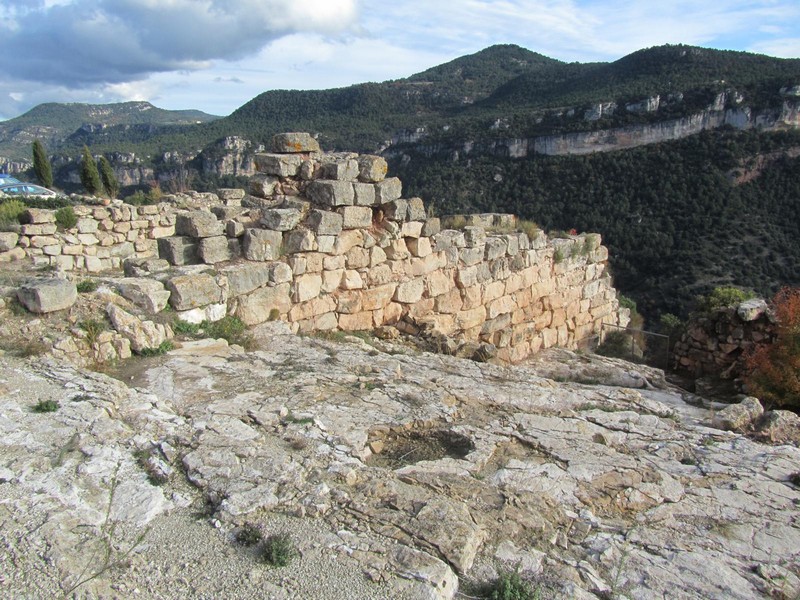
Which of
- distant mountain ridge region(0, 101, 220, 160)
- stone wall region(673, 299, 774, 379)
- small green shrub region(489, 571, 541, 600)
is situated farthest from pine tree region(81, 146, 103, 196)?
distant mountain ridge region(0, 101, 220, 160)

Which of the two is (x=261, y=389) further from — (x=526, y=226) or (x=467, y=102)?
(x=467, y=102)

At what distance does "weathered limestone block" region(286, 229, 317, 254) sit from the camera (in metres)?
7.80

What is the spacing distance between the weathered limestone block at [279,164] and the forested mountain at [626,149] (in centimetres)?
2218

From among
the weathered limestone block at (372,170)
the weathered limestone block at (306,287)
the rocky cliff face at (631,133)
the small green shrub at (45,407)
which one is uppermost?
the rocky cliff face at (631,133)

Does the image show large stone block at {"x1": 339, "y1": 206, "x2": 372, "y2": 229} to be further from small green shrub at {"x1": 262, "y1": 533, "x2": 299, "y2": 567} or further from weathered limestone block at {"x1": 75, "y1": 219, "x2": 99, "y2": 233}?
weathered limestone block at {"x1": 75, "y1": 219, "x2": 99, "y2": 233}

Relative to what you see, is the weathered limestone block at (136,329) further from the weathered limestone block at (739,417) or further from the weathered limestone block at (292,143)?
the weathered limestone block at (739,417)

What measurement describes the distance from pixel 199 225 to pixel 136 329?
1.97m

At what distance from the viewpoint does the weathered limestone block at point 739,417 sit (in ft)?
18.1

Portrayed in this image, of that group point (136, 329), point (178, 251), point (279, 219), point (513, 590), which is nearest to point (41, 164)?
point (178, 251)

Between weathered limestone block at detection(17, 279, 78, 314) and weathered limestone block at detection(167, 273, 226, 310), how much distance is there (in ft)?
3.36

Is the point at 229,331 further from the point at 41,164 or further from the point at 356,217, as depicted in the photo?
the point at 41,164

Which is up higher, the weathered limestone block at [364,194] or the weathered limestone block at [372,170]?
the weathered limestone block at [372,170]

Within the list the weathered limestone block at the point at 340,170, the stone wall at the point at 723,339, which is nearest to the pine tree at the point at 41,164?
the weathered limestone block at the point at 340,170

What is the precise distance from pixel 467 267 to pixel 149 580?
25.0 feet
